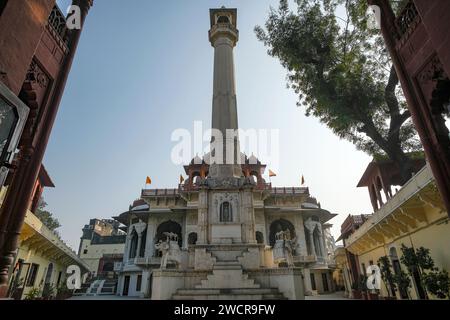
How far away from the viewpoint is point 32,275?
18109 mm

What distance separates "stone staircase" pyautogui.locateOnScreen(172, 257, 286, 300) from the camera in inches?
395

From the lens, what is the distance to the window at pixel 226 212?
13.9m

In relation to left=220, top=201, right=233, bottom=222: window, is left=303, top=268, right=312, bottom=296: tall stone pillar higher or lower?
lower

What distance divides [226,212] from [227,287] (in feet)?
13.4

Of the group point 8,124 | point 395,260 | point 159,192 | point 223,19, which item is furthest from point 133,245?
point 8,124

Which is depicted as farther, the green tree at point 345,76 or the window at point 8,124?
the green tree at point 345,76

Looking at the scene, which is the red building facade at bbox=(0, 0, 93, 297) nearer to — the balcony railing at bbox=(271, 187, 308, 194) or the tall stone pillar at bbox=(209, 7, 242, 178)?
the tall stone pillar at bbox=(209, 7, 242, 178)

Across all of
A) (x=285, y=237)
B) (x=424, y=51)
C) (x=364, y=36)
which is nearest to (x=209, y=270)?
(x=285, y=237)

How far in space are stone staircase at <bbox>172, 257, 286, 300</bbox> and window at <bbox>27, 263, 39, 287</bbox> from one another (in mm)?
13438

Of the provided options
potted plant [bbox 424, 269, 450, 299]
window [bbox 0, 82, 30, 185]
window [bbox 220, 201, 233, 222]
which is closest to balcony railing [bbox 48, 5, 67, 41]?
window [bbox 0, 82, 30, 185]

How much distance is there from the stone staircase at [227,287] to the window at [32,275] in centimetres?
1344

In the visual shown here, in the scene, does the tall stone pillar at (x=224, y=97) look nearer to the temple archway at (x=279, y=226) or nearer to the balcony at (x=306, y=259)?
the balcony at (x=306, y=259)

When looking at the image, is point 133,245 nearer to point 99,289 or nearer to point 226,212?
point 99,289
